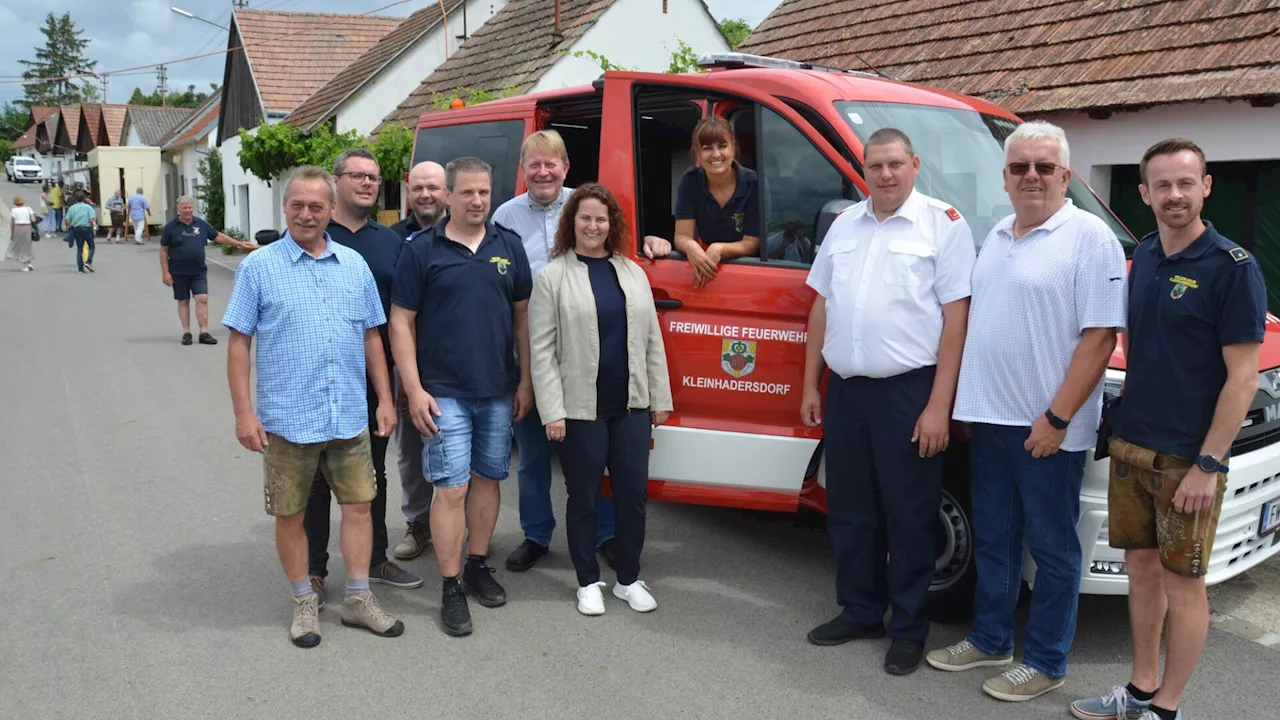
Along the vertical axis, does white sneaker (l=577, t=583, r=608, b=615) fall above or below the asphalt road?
above

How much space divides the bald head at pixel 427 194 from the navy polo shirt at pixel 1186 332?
3.12 m

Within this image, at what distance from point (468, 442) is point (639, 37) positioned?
644 inches

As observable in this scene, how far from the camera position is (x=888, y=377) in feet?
13.0

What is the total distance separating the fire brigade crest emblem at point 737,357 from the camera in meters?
4.61

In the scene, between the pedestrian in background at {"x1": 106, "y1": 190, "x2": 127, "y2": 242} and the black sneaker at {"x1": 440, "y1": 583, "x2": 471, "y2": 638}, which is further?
the pedestrian in background at {"x1": 106, "y1": 190, "x2": 127, "y2": 242}

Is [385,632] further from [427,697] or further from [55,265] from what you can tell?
[55,265]

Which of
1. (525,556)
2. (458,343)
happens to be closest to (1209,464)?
(458,343)

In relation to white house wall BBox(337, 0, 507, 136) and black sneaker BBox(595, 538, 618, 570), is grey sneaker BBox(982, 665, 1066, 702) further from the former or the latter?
white house wall BBox(337, 0, 507, 136)

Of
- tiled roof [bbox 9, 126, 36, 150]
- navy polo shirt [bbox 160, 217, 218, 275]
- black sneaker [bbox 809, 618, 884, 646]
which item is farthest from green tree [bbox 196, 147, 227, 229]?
tiled roof [bbox 9, 126, 36, 150]

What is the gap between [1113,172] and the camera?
29.0 ft

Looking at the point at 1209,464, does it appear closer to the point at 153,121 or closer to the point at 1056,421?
the point at 1056,421

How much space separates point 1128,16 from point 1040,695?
701 cm

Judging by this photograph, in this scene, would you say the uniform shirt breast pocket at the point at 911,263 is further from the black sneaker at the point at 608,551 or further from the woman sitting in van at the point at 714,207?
the black sneaker at the point at 608,551

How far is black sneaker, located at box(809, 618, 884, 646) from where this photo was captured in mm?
4328
